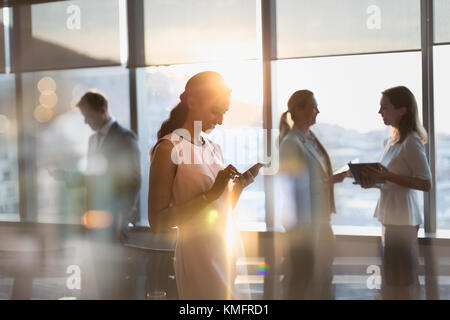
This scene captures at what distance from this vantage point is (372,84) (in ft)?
13.3

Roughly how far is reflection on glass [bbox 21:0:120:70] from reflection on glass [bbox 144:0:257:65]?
17.0 inches

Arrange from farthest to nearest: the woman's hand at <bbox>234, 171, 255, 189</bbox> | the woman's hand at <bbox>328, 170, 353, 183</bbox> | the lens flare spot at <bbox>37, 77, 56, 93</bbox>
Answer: the lens flare spot at <bbox>37, 77, 56, 93</bbox> → the woman's hand at <bbox>328, 170, 353, 183</bbox> → the woman's hand at <bbox>234, 171, 255, 189</bbox>

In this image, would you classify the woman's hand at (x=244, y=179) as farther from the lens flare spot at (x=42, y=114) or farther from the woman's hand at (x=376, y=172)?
the lens flare spot at (x=42, y=114)

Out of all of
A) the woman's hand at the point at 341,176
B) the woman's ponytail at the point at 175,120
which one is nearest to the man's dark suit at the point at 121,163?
the woman's hand at the point at 341,176

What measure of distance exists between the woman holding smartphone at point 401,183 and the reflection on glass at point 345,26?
192cm

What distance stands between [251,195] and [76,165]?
2140mm

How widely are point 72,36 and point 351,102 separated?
10.1ft

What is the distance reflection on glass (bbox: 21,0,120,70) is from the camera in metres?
4.79

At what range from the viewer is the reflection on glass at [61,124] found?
15.8 feet

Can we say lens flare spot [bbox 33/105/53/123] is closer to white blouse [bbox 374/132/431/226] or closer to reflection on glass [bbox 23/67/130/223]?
reflection on glass [bbox 23/67/130/223]

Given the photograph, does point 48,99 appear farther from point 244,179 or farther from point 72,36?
point 244,179

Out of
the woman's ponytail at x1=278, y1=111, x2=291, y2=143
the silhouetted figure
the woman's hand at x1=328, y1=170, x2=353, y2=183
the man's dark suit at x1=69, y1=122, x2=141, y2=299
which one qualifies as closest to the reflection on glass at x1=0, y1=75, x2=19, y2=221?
the man's dark suit at x1=69, y1=122, x2=141, y2=299

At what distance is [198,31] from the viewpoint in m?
4.52

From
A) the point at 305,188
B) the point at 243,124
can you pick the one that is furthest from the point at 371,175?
the point at 243,124
